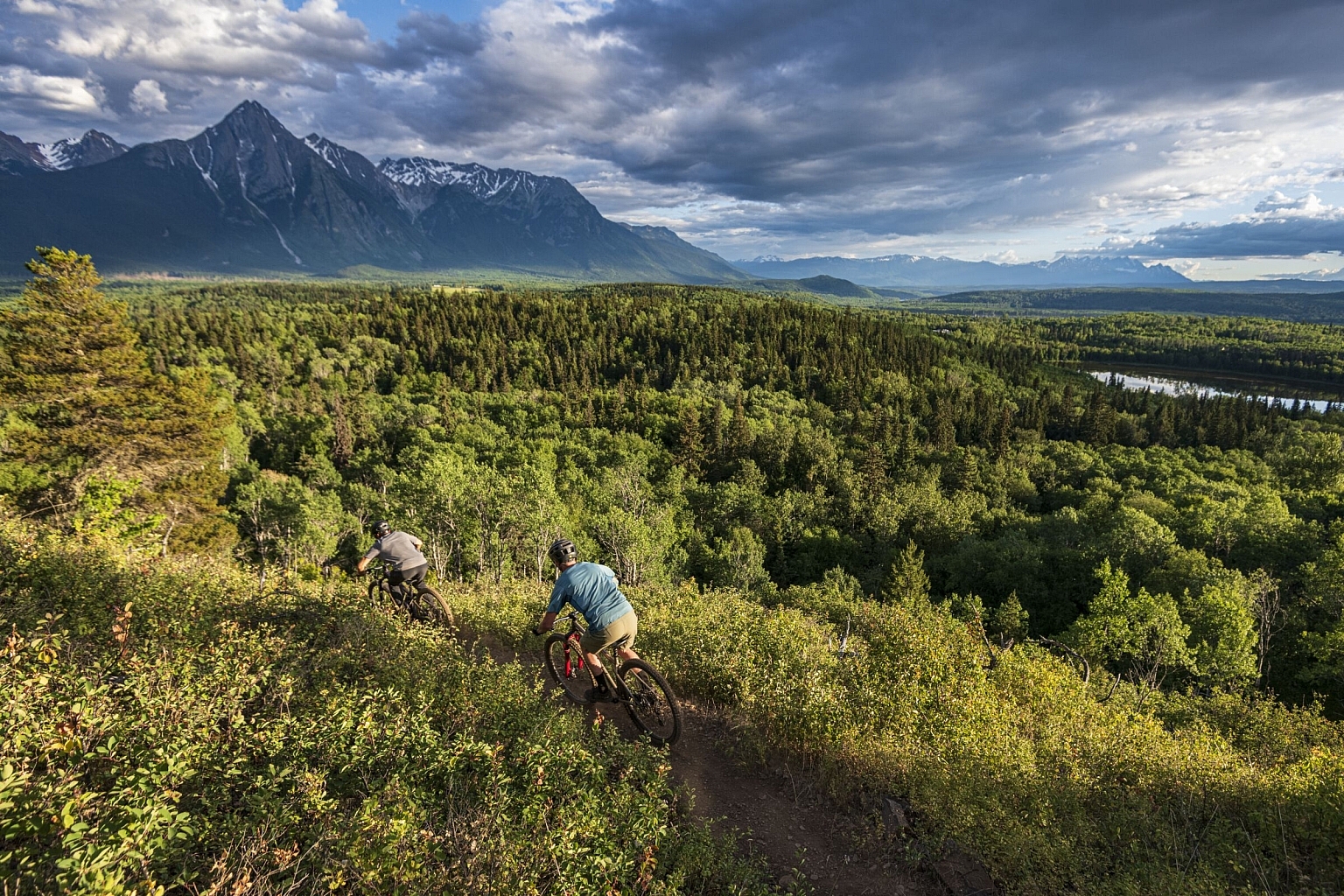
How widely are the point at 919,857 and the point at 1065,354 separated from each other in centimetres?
23032

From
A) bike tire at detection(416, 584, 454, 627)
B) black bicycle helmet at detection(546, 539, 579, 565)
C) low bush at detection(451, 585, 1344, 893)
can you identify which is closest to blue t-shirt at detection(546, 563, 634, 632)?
black bicycle helmet at detection(546, 539, 579, 565)

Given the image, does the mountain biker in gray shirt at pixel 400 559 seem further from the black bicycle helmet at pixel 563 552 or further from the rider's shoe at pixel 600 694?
the rider's shoe at pixel 600 694

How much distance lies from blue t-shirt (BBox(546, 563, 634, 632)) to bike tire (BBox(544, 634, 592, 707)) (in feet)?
2.70

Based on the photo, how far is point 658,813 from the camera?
5.73m

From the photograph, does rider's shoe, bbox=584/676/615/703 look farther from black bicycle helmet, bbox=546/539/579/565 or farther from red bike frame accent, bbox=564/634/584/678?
black bicycle helmet, bbox=546/539/579/565

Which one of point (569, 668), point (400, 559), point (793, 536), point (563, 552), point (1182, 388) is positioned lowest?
point (793, 536)

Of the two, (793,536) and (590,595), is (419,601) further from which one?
(793,536)

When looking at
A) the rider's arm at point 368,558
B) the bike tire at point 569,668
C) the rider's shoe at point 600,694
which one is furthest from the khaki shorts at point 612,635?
the rider's arm at point 368,558

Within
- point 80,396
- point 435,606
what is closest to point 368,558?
point 435,606

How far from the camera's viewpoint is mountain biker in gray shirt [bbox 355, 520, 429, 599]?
33.6 ft

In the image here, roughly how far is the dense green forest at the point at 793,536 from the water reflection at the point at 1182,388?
30.2 meters

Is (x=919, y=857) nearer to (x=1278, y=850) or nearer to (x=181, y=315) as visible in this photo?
(x=1278, y=850)

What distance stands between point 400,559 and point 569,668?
4.12 meters

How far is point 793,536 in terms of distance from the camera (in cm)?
6481
